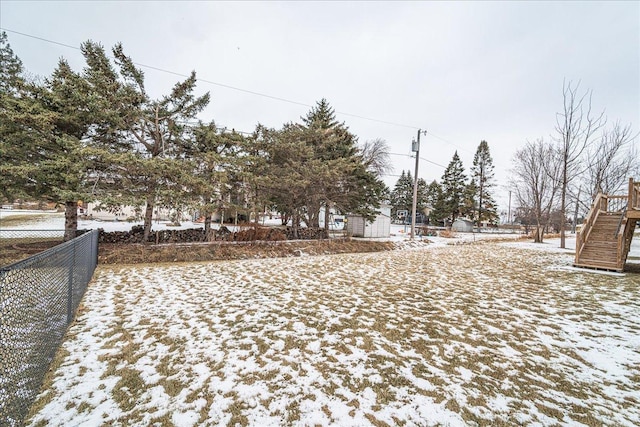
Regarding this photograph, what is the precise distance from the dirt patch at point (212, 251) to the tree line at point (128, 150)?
1.43 metres

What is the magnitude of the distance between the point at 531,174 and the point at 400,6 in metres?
16.7

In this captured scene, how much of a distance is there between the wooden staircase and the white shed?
11.4 meters

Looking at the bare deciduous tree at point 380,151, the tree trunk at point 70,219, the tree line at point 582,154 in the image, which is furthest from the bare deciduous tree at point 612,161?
the tree trunk at point 70,219

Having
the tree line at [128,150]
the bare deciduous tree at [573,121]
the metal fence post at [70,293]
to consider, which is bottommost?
the metal fence post at [70,293]

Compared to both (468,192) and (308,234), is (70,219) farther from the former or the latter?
(468,192)

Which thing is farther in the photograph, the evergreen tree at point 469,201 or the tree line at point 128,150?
the evergreen tree at point 469,201

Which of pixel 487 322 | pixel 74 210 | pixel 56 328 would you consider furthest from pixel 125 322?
pixel 74 210

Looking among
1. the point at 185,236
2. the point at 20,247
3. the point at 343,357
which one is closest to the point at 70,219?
the point at 20,247

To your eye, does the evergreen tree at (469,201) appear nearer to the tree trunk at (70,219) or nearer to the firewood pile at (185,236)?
the firewood pile at (185,236)

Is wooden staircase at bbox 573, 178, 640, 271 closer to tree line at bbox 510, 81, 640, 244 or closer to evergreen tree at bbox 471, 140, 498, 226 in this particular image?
tree line at bbox 510, 81, 640, 244

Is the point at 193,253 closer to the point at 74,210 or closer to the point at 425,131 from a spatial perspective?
the point at 74,210

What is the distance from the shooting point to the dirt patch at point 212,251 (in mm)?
8883

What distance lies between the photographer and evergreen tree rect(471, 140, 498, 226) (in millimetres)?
40562

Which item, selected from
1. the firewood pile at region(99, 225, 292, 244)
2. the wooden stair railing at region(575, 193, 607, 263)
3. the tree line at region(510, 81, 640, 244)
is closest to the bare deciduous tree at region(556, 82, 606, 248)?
the tree line at region(510, 81, 640, 244)
